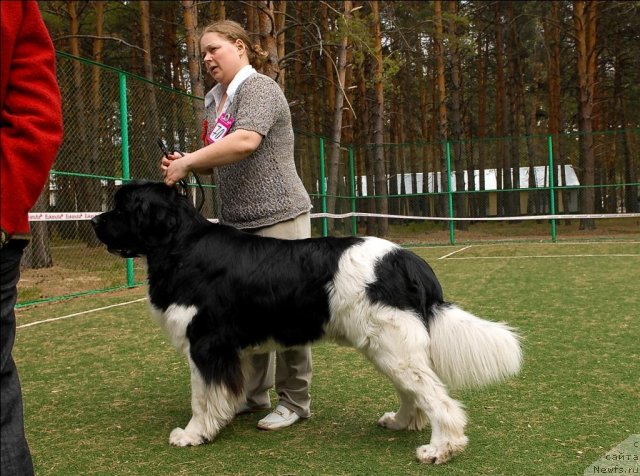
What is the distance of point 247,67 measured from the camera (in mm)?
3566

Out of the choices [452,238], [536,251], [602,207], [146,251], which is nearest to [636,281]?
[536,251]

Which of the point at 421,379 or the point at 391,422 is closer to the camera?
the point at 421,379

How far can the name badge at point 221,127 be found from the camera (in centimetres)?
346

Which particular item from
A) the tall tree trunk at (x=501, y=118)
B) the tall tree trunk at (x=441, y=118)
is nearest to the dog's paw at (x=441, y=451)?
the tall tree trunk at (x=441, y=118)

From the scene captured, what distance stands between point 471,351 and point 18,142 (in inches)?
80.7

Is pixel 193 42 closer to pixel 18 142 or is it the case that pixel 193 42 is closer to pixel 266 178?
pixel 266 178

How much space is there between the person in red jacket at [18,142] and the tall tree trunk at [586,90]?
60.5 ft

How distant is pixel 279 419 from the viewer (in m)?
3.49

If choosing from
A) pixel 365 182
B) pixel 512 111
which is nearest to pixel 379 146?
pixel 365 182

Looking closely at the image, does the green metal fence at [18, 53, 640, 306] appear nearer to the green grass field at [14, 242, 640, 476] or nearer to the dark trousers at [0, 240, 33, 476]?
the green grass field at [14, 242, 640, 476]

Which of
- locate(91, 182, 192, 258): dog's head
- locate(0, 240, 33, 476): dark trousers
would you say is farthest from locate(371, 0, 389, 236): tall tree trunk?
locate(0, 240, 33, 476): dark trousers

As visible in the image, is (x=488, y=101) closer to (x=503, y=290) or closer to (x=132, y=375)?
(x=503, y=290)

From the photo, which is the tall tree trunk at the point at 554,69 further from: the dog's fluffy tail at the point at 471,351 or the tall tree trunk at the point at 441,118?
the dog's fluffy tail at the point at 471,351

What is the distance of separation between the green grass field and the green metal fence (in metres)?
4.90
